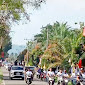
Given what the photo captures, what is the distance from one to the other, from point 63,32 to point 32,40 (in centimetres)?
5787

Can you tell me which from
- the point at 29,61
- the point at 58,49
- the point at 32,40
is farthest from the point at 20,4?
the point at 32,40

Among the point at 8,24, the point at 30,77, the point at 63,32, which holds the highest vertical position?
the point at 63,32

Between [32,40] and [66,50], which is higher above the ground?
[32,40]

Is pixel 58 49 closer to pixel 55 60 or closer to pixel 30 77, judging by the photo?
pixel 55 60

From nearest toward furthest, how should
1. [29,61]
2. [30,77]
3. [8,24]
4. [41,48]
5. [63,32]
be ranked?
1. [8,24]
2. [30,77]
3. [63,32]
4. [41,48]
5. [29,61]

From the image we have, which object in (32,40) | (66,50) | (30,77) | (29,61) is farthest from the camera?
(32,40)

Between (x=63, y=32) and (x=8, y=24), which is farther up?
(x=63, y=32)

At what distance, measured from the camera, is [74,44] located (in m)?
44.9

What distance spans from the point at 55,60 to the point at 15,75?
9566mm

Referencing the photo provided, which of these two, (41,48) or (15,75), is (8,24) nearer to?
(15,75)

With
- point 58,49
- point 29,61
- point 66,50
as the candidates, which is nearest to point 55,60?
point 58,49

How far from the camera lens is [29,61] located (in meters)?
108

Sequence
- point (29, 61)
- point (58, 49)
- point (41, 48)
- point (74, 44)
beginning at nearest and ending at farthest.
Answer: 1. point (74, 44)
2. point (58, 49)
3. point (41, 48)
4. point (29, 61)

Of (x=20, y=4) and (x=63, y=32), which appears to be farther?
(x=63, y=32)
